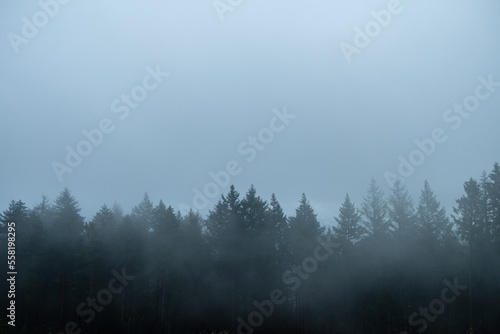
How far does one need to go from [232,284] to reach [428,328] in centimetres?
2548

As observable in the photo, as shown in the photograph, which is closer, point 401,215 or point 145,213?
point 401,215

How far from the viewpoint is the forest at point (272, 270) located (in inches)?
1966

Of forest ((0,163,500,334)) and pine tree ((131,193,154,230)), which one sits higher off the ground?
pine tree ((131,193,154,230))

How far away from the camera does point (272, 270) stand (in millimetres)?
55156

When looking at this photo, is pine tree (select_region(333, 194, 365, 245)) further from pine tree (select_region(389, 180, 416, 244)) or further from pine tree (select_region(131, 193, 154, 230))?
pine tree (select_region(131, 193, 154, 230))

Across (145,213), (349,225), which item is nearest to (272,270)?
(349,225)

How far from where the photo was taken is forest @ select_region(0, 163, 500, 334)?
4994cm

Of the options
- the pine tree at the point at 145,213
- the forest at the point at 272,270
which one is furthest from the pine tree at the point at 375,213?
the pine tree at the point at 145,213

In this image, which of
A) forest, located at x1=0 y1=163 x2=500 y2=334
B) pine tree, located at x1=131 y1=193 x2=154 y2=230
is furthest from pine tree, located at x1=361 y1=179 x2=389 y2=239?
pine tree, located at x1=131 y1=193 x2=154 y2=230

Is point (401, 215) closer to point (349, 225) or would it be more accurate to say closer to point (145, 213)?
point (349, 225)

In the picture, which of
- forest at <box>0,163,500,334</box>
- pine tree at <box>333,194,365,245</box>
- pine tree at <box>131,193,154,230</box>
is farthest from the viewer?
pine tree at <box>131,193,154,230</box>

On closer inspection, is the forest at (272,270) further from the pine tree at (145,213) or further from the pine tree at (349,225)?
the pine tree at (145,213)

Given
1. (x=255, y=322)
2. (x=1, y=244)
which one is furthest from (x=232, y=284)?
(x=1, y=244)

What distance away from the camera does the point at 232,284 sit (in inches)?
2186
